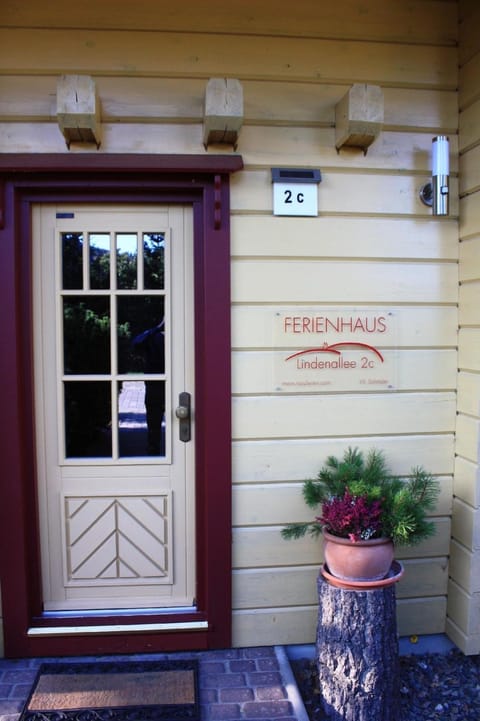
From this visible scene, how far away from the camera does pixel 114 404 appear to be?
2336 mm

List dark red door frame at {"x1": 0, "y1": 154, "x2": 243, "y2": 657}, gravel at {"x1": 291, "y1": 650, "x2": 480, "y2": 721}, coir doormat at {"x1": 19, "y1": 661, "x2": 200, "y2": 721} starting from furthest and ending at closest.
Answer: dark red door frame at {"x1": 0, "y1": 154, "x2": 243, "y2": 657} < gravel at {"x1": 291, "y1": 650, "x2": 480, "y2": 721} < coir doormat at {"x1": 19, "y1": 661, "x2": 200, "y2": 721}

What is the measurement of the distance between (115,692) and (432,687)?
4.36ft

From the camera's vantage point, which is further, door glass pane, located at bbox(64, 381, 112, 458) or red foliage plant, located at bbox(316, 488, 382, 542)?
door glass pane, located at bbox(64, 381, 112, 458)

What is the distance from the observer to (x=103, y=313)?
2.33m

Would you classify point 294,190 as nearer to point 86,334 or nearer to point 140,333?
point 140,333

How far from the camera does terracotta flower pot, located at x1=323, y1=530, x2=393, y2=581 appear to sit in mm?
1950

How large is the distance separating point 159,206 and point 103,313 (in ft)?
1.80

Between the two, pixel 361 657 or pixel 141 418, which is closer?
pixel 361 657

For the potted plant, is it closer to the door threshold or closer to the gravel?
the gravel

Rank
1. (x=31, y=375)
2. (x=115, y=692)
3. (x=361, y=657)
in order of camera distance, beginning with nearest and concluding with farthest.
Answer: (x=361, y=657)
(x=115, y=692)
(x=31, y=375)

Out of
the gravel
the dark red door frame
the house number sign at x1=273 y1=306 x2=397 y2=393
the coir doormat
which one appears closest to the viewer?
the coir doormat

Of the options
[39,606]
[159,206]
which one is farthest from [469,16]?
[39,606]

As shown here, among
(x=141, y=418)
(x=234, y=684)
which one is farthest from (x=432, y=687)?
(x=141, y=418)

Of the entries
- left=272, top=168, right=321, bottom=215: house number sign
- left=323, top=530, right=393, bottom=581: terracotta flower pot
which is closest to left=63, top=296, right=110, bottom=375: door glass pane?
left=272, top=168, right=321, bottom=215: house number sign
